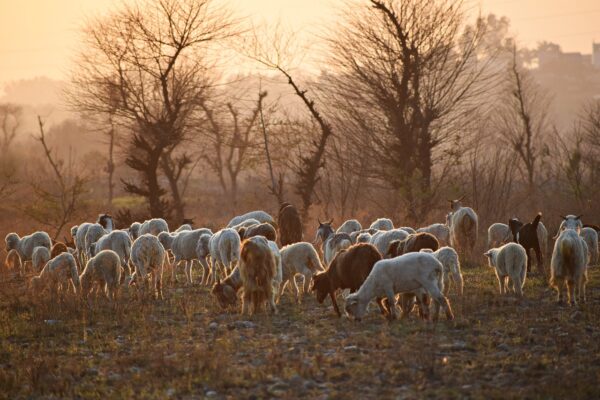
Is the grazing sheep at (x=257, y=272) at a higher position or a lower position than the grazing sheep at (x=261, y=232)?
Result: lower

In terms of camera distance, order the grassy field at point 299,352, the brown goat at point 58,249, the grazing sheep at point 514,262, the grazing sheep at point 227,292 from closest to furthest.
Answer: the grassy field at point 299,352
the grazing sheep at point 514,262
the grazing sheep at point 227,292
the brown goat at point 58,249

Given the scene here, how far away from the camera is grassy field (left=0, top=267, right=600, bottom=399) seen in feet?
28.3

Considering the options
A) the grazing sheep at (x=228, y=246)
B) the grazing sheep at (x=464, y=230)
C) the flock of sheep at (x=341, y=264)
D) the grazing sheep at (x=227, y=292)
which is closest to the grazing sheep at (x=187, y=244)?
the flock of sheep at (x=341, y=264)

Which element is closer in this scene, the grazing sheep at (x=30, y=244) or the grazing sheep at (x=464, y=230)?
the grazing sheep at (x=464, y=230)

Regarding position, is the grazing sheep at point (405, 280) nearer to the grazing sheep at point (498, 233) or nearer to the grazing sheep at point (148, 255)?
the grazing sheep at point (148, 255)

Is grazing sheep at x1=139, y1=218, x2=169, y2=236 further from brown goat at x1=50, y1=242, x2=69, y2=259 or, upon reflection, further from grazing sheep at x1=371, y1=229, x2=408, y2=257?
grazing sheep at x1=371, y1=229, x2=408, y2=257

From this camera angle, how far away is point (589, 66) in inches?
5305

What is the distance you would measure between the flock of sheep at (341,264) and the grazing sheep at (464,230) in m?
0.02

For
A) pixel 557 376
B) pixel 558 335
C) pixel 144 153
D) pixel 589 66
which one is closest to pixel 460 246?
pixel 558 335

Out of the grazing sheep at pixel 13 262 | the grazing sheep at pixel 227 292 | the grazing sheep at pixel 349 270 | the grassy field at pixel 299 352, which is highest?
the grazing sheep at pixel 13 262

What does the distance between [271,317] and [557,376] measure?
204 inches

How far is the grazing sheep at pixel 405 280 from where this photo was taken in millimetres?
11336

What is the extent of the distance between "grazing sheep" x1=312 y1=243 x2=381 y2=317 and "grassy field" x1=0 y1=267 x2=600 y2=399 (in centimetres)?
46

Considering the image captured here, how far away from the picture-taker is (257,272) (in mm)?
12961
